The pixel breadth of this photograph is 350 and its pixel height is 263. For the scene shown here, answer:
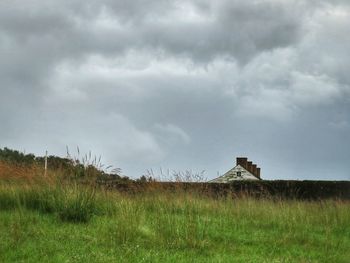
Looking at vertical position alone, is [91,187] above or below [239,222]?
above

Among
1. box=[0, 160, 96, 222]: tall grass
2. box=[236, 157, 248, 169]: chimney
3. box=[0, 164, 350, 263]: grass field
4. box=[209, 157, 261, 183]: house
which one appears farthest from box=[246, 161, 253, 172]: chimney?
box=[0, 160, 96, 222]: tall grass

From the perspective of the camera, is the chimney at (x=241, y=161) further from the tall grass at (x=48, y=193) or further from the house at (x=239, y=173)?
the tall grass at (x=48, y=193)

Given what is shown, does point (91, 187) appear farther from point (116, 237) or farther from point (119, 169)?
point (116, 237)

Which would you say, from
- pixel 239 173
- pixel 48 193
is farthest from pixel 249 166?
pixel 48 193

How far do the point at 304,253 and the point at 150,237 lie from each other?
3.21 m

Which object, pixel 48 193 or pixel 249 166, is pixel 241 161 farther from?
pixel 48 193

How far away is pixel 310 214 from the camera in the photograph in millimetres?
16250

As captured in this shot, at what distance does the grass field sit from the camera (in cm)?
998

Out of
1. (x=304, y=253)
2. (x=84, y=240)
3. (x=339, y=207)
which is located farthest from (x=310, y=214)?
(x=84, y=240)

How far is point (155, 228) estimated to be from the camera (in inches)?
454

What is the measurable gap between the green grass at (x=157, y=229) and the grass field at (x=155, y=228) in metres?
0.02

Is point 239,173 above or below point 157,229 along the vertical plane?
above

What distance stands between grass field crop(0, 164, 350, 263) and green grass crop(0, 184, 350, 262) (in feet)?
0.06

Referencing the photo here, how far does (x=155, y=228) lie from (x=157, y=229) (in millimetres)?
98
